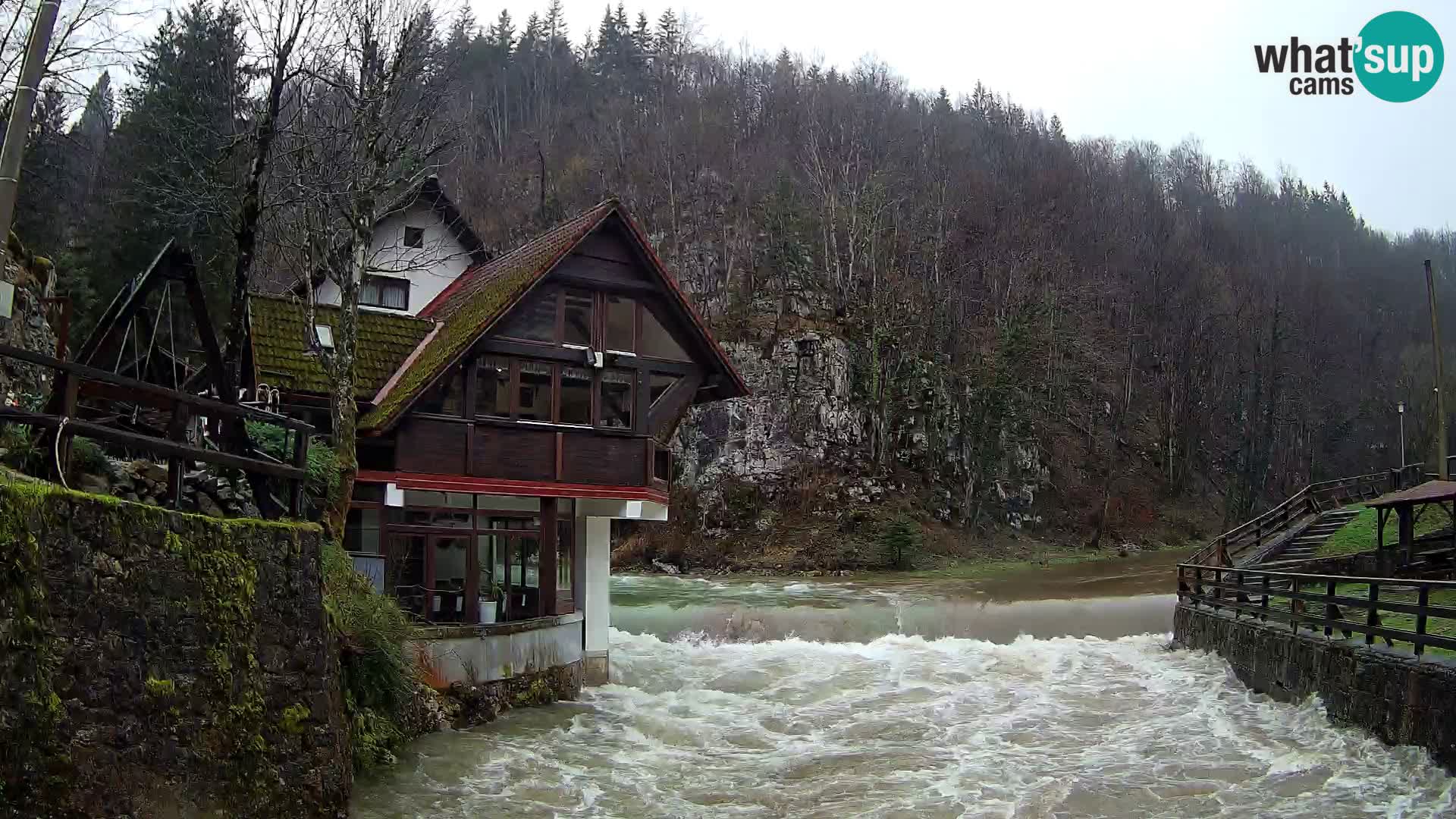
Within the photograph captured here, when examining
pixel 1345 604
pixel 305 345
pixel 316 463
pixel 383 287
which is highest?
pixel 383 287

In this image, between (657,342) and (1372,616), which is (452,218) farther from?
(1372,616)

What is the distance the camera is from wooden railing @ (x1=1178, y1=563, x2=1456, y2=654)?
1387cm

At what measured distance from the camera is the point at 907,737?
16875 mm

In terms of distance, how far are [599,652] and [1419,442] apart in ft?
231

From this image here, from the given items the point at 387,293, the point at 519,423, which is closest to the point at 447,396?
the point at 519,423

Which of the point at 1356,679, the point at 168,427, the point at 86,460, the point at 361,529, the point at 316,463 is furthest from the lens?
the point at 361,529

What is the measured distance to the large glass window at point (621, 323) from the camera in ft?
68.5

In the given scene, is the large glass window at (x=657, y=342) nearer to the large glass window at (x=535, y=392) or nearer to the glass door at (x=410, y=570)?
the large glass window at (x=535, y=392)

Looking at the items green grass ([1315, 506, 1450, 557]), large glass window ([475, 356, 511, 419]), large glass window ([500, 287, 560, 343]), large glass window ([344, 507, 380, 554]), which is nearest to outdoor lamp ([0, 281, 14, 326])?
large glass window ([344, 507, 380, 554])

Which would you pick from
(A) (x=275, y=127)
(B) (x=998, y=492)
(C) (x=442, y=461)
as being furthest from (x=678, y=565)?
(A) (x=275, y=127)

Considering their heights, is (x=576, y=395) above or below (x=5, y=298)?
below

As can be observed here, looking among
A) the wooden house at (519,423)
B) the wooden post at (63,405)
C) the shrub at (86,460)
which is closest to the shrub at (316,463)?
the wooden house at (519,423)

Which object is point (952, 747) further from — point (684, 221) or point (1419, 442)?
point (1419, 442)

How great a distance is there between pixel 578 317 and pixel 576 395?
1.52 m
